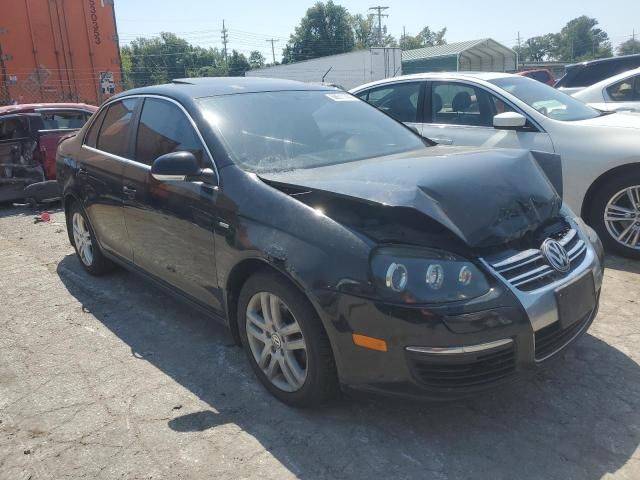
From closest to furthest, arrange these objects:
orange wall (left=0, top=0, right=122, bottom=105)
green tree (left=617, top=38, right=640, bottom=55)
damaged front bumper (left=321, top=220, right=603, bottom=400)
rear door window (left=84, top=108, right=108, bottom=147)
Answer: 1. damaged front bumper (left=321, top=220, right=603, bottom=400)
2. rear door window (left=84, top=108, right=108, bottom=147)
3. orange wall (left=0, top=0, right=122, bottom=105)
4. green tree (left=617, top=38, right=640, bottom=55)

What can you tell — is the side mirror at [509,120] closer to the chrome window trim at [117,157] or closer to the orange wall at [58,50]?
the chrome window trim at [117,157]

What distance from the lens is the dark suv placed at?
30.0 feet

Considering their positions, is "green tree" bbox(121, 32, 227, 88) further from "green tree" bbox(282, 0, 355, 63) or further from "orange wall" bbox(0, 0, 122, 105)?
"orange wall" bbox(0, 0, 122, 105)

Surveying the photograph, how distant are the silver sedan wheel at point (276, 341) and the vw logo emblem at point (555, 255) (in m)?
1.20

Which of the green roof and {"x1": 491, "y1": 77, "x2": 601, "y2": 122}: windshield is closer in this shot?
{"x1": 491, "y1": 77, "x2": 601, "y2": 122}: windshield

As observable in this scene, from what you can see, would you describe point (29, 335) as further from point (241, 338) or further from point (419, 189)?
point (419, 189)

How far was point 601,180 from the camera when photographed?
473 cm

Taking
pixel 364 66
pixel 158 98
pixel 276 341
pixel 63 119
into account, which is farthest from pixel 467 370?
pixel 364 66

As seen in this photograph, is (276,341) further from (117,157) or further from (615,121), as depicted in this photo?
(615,121)

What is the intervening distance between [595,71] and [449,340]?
29.4 feet

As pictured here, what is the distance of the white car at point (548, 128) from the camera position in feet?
15.2

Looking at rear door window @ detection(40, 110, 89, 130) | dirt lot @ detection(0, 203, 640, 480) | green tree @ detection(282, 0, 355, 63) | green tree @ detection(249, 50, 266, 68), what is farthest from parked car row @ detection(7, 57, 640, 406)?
green tree @ detection(249, 50, 266, 68)

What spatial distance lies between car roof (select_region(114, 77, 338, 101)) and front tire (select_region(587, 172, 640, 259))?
251cm

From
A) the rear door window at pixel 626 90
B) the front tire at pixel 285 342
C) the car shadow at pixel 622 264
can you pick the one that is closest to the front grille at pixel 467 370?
the front tire at pixel 285 342
